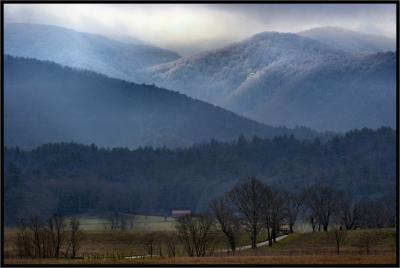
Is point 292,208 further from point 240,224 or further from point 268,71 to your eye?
point 268,71

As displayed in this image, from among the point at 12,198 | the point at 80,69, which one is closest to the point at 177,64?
the point at 12,198

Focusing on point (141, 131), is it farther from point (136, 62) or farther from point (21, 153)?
point (136, 62)

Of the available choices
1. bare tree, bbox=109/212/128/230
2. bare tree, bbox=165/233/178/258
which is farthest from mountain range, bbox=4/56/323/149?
bare tree, bbox=165/233/178/258

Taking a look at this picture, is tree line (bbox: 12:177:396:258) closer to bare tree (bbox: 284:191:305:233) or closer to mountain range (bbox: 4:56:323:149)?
bare tree (bbox: 284:191:305:233)

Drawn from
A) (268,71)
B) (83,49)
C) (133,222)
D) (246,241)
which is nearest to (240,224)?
(246,241)

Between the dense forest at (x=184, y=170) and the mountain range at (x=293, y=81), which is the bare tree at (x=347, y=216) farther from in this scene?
the dense forest at (x=184, y=170)

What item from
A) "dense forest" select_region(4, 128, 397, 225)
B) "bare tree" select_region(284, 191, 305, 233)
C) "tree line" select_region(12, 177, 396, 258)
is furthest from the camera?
"dense forest" select_region(4, 128, 397, 225)

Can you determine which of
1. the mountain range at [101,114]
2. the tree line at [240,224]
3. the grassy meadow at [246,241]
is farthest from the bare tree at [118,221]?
the grassy meadow at [246,241]
